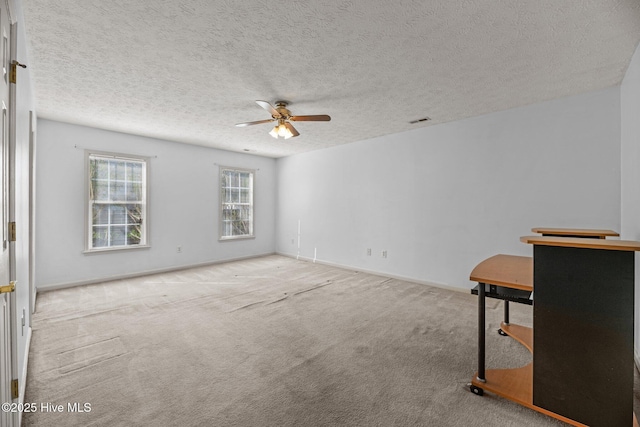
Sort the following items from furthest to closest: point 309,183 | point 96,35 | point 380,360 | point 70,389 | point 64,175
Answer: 1. point 309,183
2. point 64,175
3. point 380,360
4. point 96,35
5. point 70,389

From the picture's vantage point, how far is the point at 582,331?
1.51 meters

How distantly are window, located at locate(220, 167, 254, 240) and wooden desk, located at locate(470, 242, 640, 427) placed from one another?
5531mm

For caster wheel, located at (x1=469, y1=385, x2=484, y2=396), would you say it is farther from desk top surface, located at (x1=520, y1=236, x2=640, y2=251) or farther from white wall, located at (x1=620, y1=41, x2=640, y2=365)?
white wall, located at (x1=620, y1=41, x2=640, y2=365)

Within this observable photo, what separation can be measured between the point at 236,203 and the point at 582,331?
6060mm

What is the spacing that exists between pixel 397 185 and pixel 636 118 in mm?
2838

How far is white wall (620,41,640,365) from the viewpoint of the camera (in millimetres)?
2215

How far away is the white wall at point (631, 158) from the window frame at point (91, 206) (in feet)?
20.5

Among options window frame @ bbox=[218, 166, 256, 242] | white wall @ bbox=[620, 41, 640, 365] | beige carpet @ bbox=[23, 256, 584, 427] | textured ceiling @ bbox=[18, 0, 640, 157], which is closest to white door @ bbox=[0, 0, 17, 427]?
beige carpet @ bbox=[23, 256, 584, 427]

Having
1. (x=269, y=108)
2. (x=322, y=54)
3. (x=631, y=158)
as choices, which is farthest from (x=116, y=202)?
(x=631, y=158)

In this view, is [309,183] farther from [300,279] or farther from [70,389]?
[70,389]

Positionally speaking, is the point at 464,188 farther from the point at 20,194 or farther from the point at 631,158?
the point at 20,194

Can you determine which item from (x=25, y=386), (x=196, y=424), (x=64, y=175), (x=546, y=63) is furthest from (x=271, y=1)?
(x=64, y=175)

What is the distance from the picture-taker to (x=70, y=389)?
1.87 m

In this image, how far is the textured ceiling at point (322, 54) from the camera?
1.83 metres
